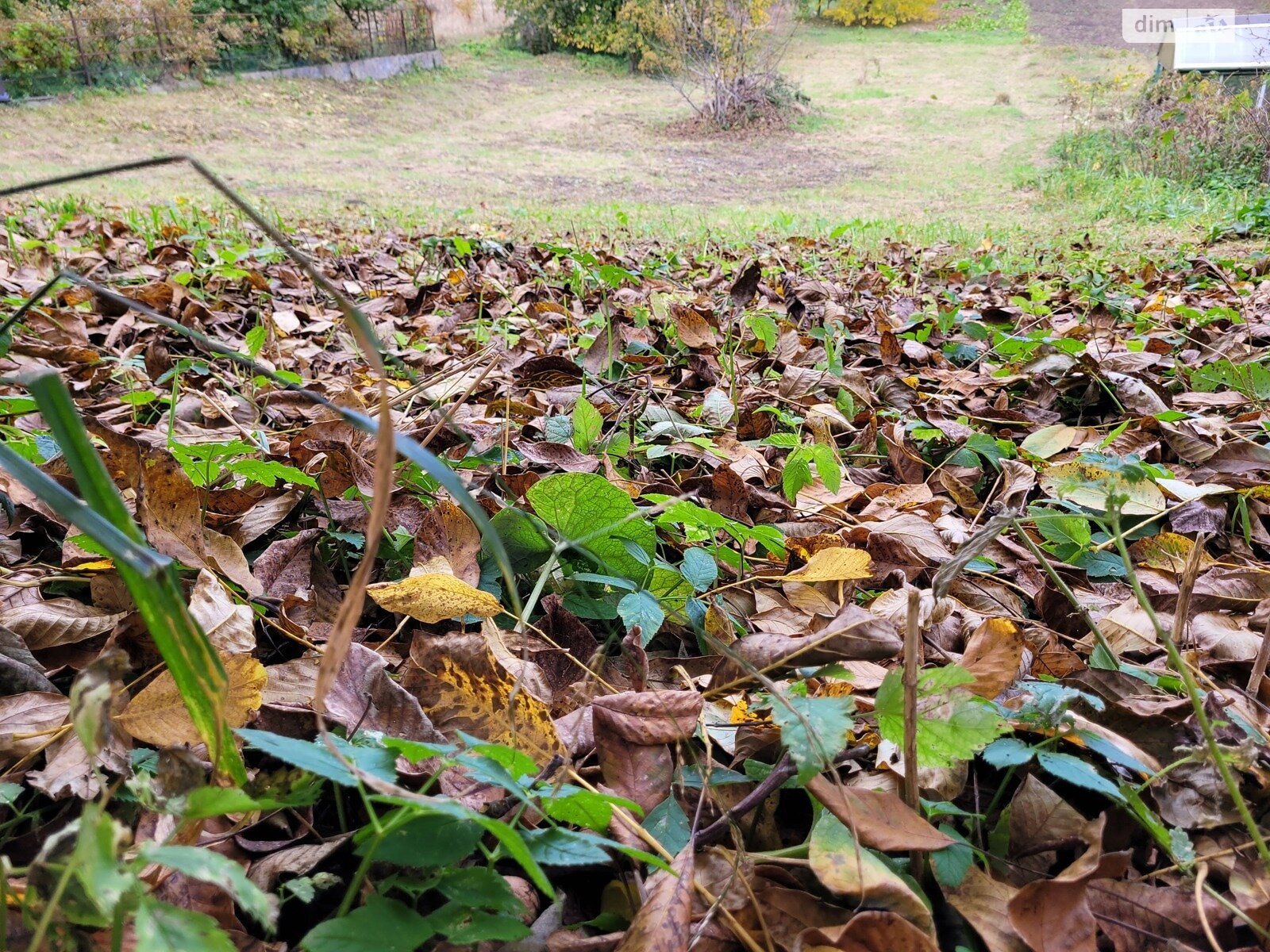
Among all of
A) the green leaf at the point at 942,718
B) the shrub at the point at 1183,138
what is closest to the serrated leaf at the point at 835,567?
the green leaf at the point at 942,718

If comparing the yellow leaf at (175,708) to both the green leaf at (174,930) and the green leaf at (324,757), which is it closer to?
the green leaf at (324,757)

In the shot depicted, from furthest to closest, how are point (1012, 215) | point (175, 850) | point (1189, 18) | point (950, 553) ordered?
point (1189, 18) → point (1012, 215) → point (950, 553) → point (175, 850)

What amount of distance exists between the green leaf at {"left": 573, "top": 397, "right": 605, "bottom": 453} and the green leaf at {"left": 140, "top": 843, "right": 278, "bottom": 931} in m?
0.75

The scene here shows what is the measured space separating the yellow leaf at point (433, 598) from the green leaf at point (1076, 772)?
40cm

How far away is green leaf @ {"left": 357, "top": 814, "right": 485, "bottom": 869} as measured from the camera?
0.40 m

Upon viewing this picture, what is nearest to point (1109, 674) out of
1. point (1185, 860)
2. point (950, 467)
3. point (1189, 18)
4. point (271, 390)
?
point (1185, 860)

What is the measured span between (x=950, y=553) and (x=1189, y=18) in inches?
471

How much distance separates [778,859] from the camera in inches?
19.2

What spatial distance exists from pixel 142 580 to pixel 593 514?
405 millimetres

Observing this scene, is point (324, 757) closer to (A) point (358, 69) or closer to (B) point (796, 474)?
(B) point (796, 474)

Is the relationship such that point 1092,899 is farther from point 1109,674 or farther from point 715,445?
point 715,445

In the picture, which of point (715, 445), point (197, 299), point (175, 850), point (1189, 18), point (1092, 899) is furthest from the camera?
point (1189, 18)

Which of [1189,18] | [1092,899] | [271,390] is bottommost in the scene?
[1092,899]

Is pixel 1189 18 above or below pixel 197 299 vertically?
above
